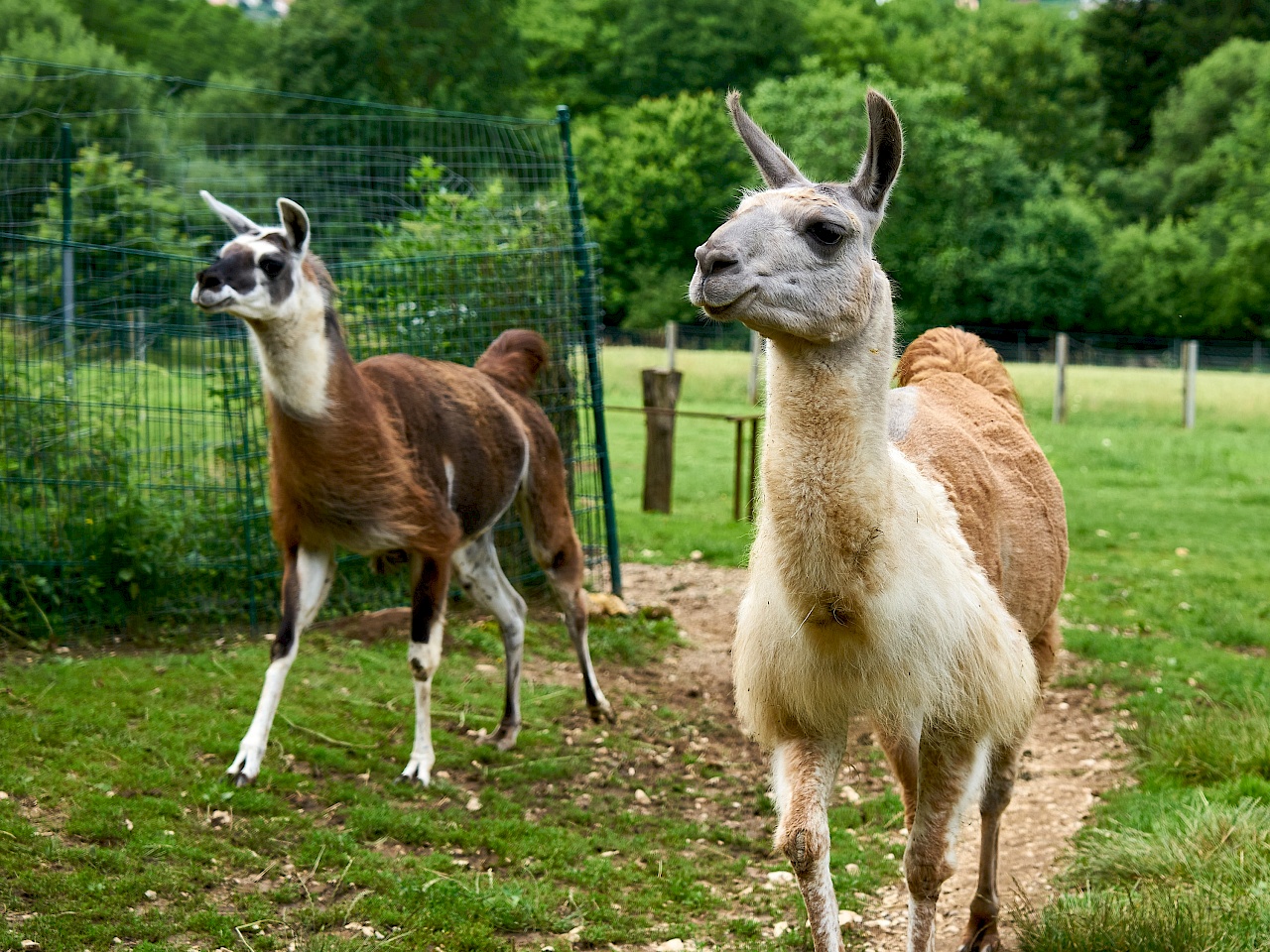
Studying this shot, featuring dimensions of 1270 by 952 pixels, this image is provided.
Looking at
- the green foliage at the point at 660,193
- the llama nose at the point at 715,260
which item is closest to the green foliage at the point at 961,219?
the green foliage at the point at 660,193

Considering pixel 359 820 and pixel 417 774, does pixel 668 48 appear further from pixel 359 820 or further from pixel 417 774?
pixel 359 820

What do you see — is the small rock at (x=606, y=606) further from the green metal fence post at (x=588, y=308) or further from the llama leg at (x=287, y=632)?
the llama leg at (x=287, y=632)

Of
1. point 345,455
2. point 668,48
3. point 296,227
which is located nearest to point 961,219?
point 668,48

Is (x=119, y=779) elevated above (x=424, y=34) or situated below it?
below

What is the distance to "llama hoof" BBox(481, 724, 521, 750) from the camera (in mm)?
5750

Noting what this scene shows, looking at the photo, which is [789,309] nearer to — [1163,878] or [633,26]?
[1163,878]

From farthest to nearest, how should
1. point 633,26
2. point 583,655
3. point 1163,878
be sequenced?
point 633,26
point 583,655
point 1163,878

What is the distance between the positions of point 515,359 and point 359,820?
2.96 metres

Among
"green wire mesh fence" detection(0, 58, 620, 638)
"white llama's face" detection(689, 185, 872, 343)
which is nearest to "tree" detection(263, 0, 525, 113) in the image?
"green wire mesh fence" detection(0, 58, 620, 638)

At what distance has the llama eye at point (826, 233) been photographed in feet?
9.43

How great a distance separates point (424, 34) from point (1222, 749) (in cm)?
3354

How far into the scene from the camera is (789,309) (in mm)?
2775

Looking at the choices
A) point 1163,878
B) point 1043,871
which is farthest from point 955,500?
point 1043,871

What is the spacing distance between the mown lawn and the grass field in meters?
0.02
